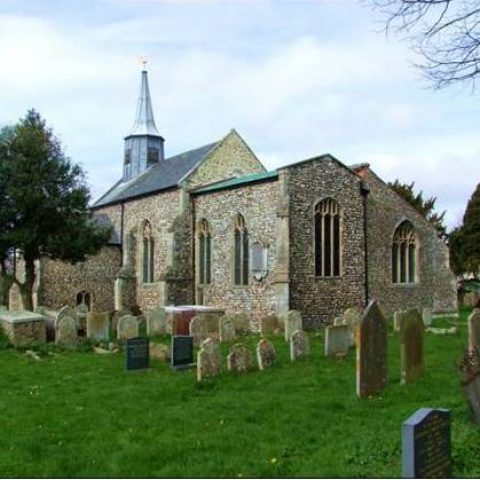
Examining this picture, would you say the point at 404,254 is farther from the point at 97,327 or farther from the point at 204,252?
the point at 97,327

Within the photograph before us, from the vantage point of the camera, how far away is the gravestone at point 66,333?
15.4m

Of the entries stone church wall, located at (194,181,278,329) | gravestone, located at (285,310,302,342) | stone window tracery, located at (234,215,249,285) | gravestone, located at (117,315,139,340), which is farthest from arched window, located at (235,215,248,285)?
gravestone, located at (117,315,139,340)

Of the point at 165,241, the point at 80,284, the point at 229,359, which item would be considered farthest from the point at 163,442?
the point at 80,284

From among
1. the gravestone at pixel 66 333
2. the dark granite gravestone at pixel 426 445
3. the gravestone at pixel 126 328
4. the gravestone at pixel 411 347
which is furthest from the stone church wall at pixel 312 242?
the dark granite gravestone at pixel 426 445

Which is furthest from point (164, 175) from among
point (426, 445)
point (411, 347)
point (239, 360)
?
point (426, 445)

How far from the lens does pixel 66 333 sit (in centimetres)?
1545

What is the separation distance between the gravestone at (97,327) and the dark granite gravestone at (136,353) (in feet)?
15.3

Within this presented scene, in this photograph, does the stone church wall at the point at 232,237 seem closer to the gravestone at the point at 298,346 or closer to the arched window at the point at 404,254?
the arched window at the point at 404,254

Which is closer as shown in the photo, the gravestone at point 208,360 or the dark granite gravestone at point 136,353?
the gravestone at point 208,360

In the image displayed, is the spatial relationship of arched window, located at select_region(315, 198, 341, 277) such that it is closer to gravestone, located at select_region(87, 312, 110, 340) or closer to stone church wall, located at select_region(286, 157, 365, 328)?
stone church wall, located at select_region(286, 157, 365, 328)

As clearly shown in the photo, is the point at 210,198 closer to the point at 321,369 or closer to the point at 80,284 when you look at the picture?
the point at 80,284

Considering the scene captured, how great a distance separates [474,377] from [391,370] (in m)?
4.57

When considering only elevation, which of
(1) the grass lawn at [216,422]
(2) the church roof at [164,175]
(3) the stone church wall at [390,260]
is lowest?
(1) the grass lawn at [216,422]

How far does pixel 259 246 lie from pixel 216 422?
45.1 feet
